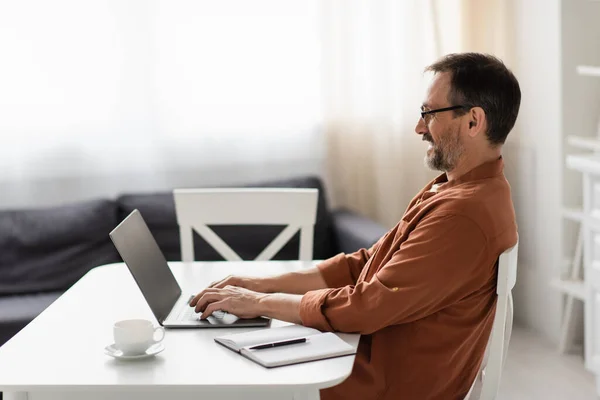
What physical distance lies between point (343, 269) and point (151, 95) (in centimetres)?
190

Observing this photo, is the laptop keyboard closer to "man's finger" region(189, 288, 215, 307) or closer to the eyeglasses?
"man's finger" region(189, 288, 215, 307)

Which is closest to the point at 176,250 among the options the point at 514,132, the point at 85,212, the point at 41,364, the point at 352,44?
the point at 85,212

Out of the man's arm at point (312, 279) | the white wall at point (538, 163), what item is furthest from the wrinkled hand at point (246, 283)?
the white wall at point (538, 163)

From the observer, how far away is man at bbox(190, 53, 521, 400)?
1784 millimetres

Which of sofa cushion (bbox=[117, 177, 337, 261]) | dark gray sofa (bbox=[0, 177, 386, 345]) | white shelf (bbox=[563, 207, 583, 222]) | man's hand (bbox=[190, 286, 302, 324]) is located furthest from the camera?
sofa cushion (bbox=[117, 177, 337, 261])

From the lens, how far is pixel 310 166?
4102 mm

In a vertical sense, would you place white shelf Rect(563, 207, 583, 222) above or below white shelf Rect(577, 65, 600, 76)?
below

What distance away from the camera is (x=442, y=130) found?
6.44ft

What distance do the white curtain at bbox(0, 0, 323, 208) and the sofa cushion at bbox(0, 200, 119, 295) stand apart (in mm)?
260

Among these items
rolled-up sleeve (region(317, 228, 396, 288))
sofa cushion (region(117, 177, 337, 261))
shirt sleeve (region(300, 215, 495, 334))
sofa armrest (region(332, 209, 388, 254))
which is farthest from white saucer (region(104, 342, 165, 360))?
sofa cushion (region(117, 177, 337, 261))

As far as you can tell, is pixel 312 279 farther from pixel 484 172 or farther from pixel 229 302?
pixel 484 172

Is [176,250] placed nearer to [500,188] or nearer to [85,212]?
[85,212]

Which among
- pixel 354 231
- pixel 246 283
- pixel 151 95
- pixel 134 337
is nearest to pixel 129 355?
pixel 134 337

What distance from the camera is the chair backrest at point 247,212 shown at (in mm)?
2896
